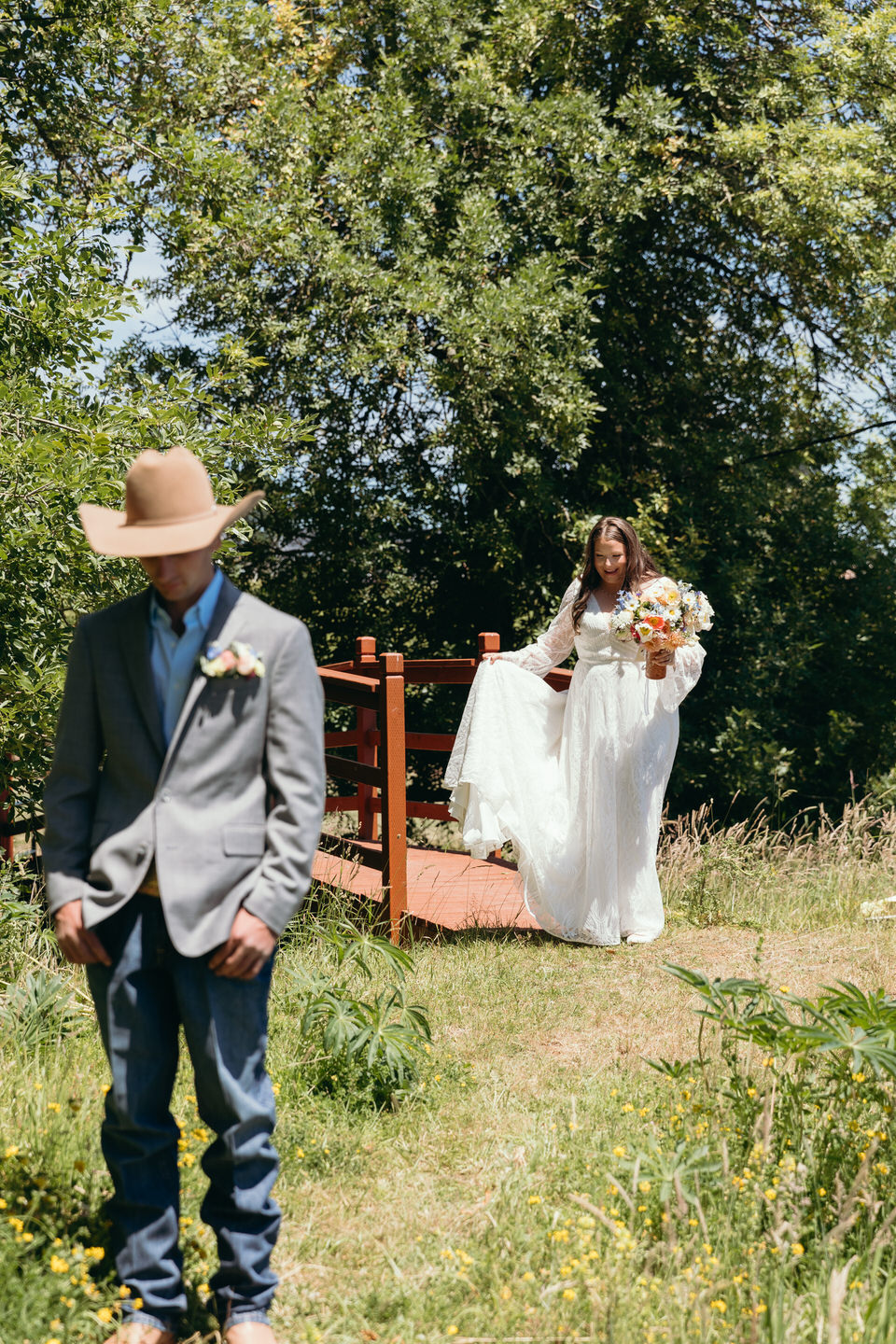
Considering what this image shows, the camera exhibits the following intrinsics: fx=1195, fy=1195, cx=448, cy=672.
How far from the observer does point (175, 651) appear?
2.75m

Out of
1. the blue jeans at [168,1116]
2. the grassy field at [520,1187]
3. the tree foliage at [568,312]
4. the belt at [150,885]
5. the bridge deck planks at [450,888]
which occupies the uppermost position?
the tree foliage at [568,312]

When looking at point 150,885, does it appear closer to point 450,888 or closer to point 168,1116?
point 168,1116

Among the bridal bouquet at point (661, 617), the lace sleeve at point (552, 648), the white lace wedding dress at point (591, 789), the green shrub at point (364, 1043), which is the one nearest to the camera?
the green shrub at point (364, 1043)

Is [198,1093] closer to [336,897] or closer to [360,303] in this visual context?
[336,897]

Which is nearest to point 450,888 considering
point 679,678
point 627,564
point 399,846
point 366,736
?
Result: point 399,846

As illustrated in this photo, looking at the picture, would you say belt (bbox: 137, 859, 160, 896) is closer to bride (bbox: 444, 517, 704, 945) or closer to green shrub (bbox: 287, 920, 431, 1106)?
green shrub (bbox: 287, 920, 431, 1106)

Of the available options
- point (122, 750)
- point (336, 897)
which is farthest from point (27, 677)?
point (122, 750)

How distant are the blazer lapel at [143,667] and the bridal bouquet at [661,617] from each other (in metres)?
4.13

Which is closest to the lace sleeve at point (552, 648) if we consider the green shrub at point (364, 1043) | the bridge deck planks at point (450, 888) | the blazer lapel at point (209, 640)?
the bridge deck planks at point (450, 888)

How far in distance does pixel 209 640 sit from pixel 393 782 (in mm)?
4271

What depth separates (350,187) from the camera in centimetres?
1116

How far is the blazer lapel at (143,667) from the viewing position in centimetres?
271

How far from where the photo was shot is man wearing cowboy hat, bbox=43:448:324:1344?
8.69ft

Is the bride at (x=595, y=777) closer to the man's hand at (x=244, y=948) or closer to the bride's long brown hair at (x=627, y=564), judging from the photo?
the bride's long brown hair at (x=627, y=564)
